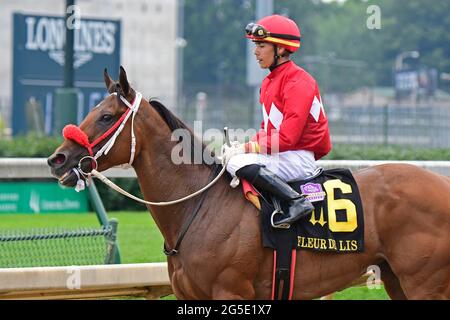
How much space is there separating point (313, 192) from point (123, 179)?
6278mm

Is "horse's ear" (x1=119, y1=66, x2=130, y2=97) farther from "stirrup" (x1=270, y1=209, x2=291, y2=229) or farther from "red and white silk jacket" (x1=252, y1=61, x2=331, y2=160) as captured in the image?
"stirrup" (x1=270, y1=209, x2=291, y2=229)

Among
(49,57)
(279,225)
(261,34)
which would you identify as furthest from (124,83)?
(49,57)

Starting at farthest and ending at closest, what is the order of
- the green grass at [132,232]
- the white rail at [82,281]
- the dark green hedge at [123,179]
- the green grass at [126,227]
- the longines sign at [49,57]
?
the longines sign at [49,57] → the dark green hedge at [123,179] → the green grass at [126,227] → the green grass at [132,232] → the white rail at [82,281]

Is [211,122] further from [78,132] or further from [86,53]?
[78,132]

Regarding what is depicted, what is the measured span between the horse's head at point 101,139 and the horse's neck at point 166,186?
132mm

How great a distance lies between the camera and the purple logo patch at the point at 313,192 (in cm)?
568

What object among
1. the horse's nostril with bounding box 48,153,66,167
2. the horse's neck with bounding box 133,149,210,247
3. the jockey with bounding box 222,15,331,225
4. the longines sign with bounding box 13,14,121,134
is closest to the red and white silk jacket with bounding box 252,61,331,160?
the jockey with bounding box 222,15,331,225

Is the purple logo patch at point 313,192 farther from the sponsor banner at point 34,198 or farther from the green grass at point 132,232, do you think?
the sponsor banner at point 34,198

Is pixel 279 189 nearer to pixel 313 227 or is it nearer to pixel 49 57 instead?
pixel 313 227

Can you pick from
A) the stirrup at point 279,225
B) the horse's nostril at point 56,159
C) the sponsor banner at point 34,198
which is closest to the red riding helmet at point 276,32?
the stirrup at point 279,225

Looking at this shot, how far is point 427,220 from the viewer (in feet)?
18.7
